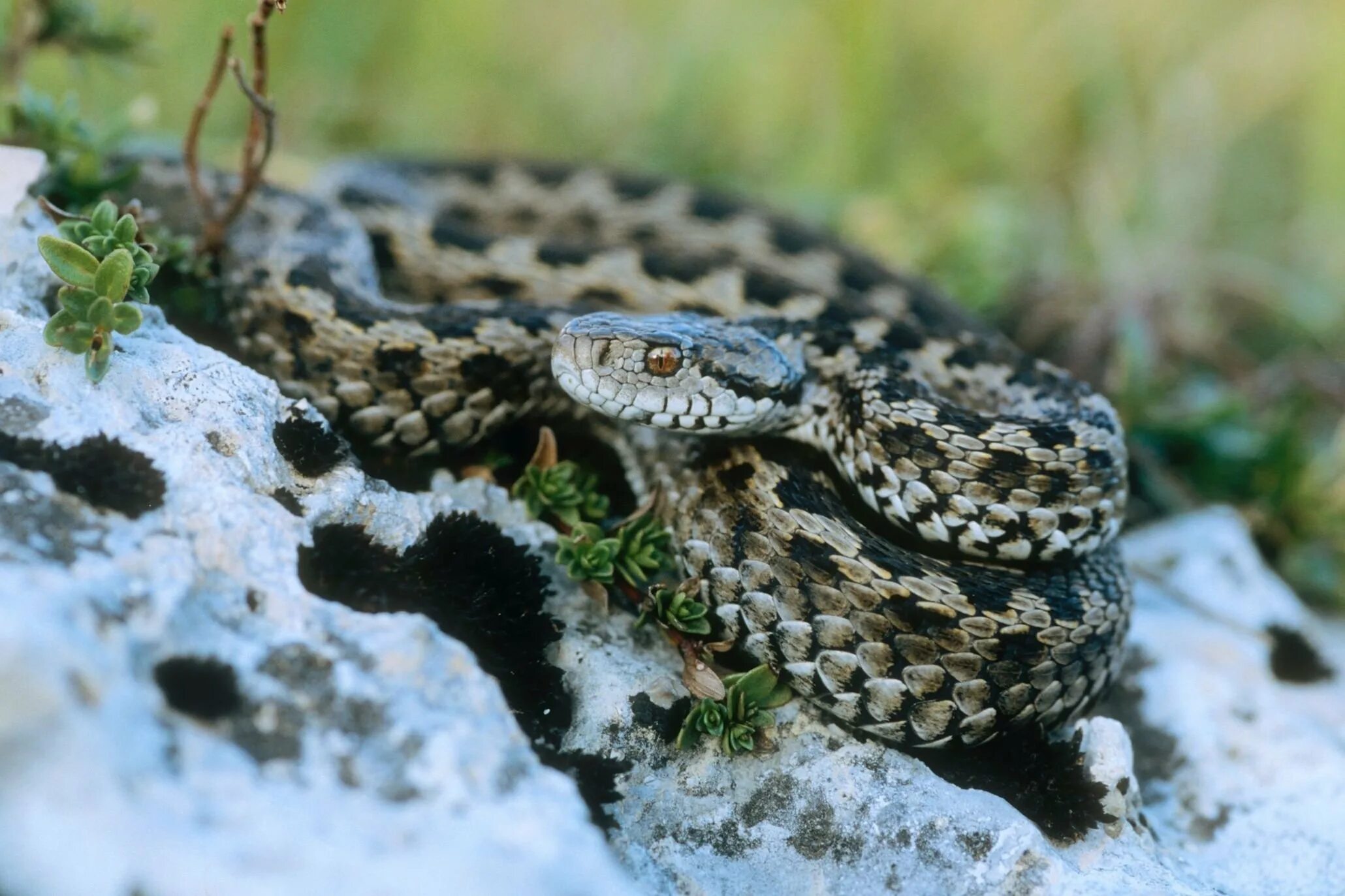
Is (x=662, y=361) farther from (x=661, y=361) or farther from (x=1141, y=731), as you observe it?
(x=1141, y=731)

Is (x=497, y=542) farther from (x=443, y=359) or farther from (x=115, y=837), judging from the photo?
(x=115, y=837)

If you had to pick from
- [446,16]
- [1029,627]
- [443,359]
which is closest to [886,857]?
[1029,627]

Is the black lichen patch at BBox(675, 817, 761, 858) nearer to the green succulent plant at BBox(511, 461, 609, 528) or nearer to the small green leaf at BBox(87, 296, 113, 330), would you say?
the green succulent plant at BBox(511, 461, 609, 528)

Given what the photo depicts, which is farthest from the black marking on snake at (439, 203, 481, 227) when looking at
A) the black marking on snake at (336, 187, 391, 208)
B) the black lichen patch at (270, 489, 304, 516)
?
the black lichen patch at (270, 489, 304, 516)

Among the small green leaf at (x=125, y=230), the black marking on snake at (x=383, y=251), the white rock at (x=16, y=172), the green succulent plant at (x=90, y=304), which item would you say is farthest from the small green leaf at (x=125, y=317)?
the black marking on snake at (x=383, y=251)

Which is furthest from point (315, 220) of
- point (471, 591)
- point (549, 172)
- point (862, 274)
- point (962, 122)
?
point (962, 122)
